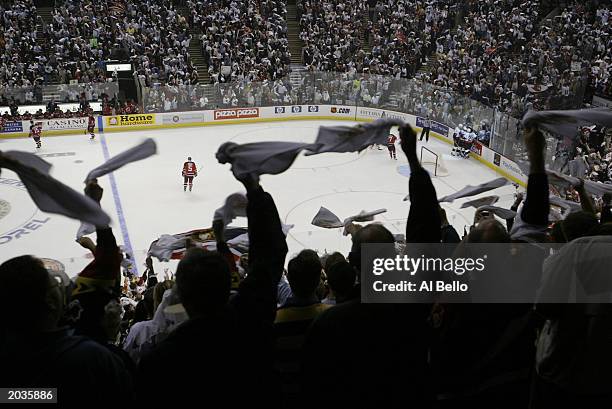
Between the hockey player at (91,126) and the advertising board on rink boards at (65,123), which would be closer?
the hockey player at (91,126)

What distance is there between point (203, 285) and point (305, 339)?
579mm

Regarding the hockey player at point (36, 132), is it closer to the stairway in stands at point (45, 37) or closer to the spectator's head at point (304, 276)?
the stairway in stands at point (45, 37)

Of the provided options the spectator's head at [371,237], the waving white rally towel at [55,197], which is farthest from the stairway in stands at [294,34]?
the waving white rally towel at [55,197]

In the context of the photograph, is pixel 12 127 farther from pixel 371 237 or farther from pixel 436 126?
pixel 371 237

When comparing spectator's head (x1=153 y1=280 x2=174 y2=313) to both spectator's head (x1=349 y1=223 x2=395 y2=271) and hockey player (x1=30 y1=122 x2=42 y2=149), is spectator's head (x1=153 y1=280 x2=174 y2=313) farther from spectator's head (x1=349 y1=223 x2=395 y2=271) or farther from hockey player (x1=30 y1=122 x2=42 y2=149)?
hockey player (x1=30 y1=122 x2=42 y2=149)

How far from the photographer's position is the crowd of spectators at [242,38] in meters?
30.6

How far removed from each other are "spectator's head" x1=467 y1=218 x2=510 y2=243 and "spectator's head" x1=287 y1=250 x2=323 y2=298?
902 mm

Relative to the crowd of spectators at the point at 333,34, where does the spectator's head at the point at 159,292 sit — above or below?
below

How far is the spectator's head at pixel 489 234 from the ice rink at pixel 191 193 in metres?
9.77

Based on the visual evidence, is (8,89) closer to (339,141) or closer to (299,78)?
(299,78)

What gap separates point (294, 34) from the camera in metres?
34.4

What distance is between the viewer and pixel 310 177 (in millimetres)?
20484

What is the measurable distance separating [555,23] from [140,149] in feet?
95.7

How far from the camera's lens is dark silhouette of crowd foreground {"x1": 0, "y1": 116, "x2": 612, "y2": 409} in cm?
239
